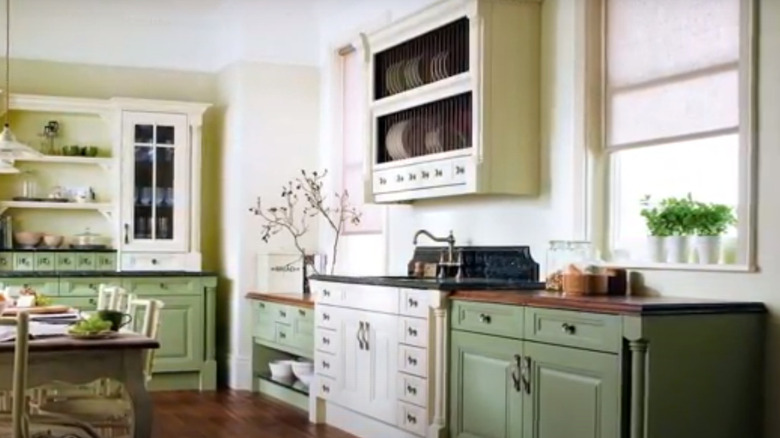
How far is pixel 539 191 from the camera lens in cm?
511

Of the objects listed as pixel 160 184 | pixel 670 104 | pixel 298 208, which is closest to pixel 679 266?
pixel 670 104

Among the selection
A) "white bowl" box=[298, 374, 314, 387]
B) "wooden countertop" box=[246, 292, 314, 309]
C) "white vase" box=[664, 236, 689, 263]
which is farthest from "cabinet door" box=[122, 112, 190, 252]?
"white vase" box=[664, 236, 689, 263]

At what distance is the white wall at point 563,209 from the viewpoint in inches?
147

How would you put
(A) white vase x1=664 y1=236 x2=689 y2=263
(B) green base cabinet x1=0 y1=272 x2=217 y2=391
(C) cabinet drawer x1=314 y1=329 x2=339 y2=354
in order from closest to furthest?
(A) white vase x1=664 y1=236 x2=689 y2=263
(C) cabinet drawer x1=314 y1=329 x2=339 y2=354
(B) green base cabinet x1=0 y1=272 x2=217 y2=391

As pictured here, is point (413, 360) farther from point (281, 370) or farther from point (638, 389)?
point (281, 370)

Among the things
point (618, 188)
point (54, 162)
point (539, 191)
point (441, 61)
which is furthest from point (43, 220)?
point (618, 188)

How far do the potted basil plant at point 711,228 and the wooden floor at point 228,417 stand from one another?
250 centimetres

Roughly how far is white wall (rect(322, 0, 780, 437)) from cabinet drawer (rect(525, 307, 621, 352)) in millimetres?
562

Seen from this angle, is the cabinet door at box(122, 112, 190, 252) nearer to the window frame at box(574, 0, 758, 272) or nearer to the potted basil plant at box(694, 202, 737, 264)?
the window frame at box(574, 0, 758, 272)

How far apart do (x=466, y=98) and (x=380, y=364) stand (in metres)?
1.51

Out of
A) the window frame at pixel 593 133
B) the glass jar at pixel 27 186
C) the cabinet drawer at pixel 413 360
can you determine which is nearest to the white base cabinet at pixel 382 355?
the cabinet drawer at pixel 413 360

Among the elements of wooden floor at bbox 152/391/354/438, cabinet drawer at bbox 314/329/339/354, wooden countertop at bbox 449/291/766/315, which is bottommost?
wooden floor at bbox 152/391/354/438

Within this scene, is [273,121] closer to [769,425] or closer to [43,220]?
[43,220]

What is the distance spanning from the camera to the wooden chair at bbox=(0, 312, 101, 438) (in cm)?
345
